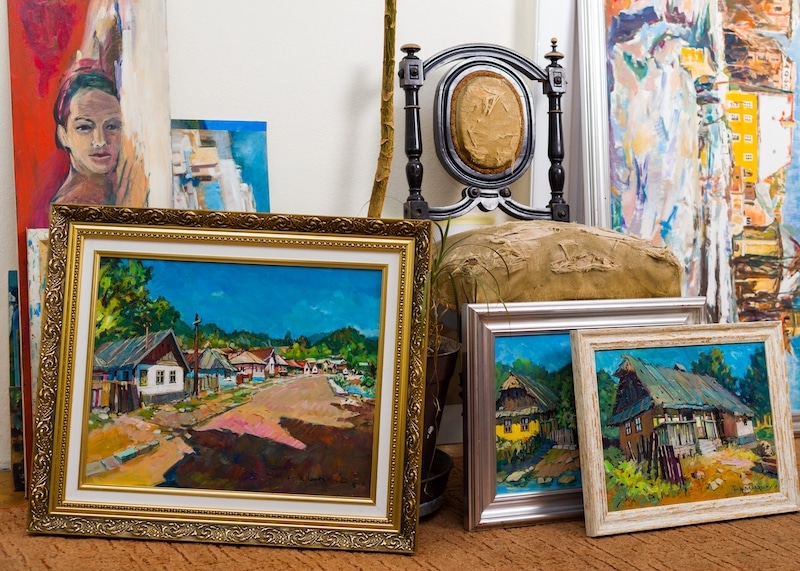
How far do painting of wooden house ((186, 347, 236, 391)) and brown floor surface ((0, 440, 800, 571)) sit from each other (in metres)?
0.25

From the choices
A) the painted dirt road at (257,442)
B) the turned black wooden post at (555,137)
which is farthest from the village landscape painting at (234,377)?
the turned black wooden post at (555,137)

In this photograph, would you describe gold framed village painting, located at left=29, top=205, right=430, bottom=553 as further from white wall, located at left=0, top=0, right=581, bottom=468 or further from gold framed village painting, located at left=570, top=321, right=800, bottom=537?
white wall, located at left=0, top=0, right=581, bottom=468

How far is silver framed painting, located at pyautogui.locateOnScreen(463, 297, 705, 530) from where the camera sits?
133 centimetres

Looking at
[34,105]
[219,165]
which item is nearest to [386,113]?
[219,165]

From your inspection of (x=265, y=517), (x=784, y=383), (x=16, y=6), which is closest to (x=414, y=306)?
(x=265, y=517)

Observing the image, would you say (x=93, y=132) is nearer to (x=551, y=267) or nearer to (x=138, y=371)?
(x=138, y=371)

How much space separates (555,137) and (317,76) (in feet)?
1.88

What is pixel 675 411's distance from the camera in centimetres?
136

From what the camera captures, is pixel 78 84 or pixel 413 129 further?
pixel 413 129

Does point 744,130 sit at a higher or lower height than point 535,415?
A: higher

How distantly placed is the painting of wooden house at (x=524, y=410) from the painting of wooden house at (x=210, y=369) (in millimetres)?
480

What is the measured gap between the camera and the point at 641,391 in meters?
1.35

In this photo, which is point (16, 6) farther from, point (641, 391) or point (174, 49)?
point (641, 391)

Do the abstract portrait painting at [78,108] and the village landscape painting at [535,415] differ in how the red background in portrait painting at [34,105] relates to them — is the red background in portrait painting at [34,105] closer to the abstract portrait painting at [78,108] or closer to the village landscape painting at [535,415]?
the abstract portrait painting at [78,108]
